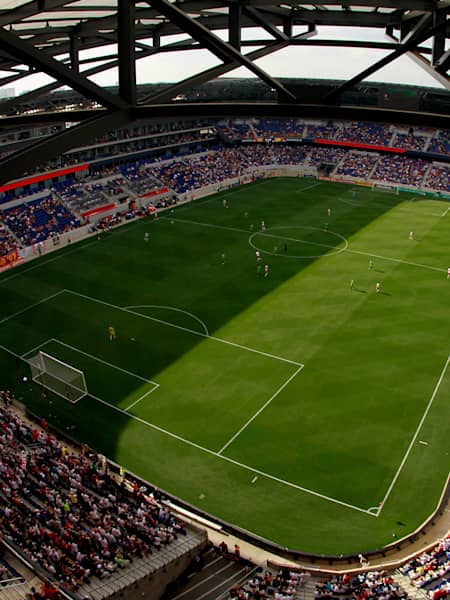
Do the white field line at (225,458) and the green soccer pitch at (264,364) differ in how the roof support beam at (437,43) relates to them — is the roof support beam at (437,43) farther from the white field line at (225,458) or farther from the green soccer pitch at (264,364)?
the white field line at (225,458)

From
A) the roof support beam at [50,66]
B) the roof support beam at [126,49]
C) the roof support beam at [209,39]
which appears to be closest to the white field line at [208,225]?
the roof support beam at [209,39]

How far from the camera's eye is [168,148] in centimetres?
9200

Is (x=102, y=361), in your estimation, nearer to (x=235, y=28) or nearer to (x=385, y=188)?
(x=235, y=28)

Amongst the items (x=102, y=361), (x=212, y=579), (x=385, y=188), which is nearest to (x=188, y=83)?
(x=212, y=579)

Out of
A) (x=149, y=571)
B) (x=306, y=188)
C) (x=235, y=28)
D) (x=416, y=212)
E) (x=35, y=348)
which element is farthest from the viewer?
(x=306, y=188)

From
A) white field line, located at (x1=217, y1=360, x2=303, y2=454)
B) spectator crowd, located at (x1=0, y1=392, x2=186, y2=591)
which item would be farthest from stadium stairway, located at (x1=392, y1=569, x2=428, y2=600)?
white field line, located at (x1=217, y1=360, x2=303, y2=454)

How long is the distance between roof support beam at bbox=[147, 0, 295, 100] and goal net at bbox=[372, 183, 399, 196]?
78733mm

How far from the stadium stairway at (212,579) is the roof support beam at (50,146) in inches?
733

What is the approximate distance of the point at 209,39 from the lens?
7.90m

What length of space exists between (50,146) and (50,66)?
99 cm

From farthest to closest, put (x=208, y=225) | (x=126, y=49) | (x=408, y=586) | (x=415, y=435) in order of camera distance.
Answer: (x=208, y=225) → (x=415, y=435) → (x=408, y=586) → (x=126, y=49)

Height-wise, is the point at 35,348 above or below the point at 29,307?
below

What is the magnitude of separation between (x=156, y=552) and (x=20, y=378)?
752 inches

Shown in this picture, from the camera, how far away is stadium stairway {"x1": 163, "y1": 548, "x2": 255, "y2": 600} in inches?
853
